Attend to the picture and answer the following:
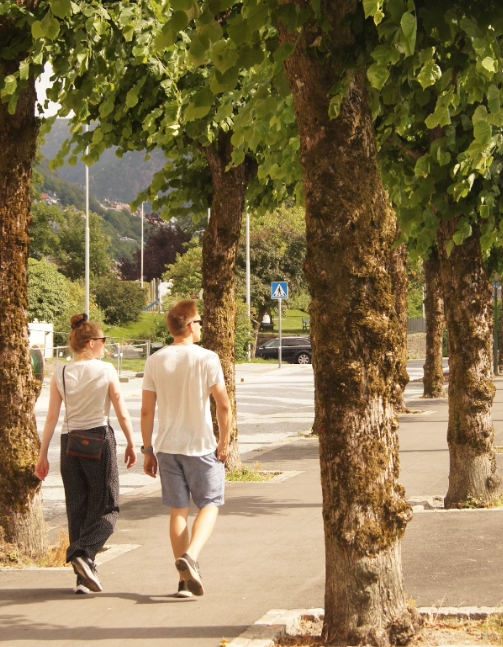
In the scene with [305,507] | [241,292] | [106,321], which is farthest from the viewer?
[106,321]

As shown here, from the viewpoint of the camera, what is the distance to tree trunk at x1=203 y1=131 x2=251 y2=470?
36.7 ft

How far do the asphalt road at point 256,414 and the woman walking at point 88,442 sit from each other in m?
3.52

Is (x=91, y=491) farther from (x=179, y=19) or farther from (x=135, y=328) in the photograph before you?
(x=135, y=328)

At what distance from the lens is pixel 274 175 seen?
958 cm

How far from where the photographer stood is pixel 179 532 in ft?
19.6

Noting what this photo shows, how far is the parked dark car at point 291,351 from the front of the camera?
47.3 metres

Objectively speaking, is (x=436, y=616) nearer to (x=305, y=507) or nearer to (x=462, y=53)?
(x=462, y=53)

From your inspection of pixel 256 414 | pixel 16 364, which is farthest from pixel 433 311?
pixel 16 364

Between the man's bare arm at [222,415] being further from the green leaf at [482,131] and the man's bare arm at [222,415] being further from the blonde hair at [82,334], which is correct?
the green leaf at [482,131]

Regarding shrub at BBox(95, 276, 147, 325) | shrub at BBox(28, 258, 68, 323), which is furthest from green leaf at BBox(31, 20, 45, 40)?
shrub at BBox(95, 276, 147, 325)

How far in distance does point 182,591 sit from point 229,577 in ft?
2.04

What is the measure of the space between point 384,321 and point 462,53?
1.81 meters

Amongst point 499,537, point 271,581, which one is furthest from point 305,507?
point 271,581

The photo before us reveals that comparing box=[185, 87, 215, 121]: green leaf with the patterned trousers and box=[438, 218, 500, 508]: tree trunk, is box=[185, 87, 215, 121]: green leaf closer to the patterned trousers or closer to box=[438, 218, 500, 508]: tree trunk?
the patterned trousers
